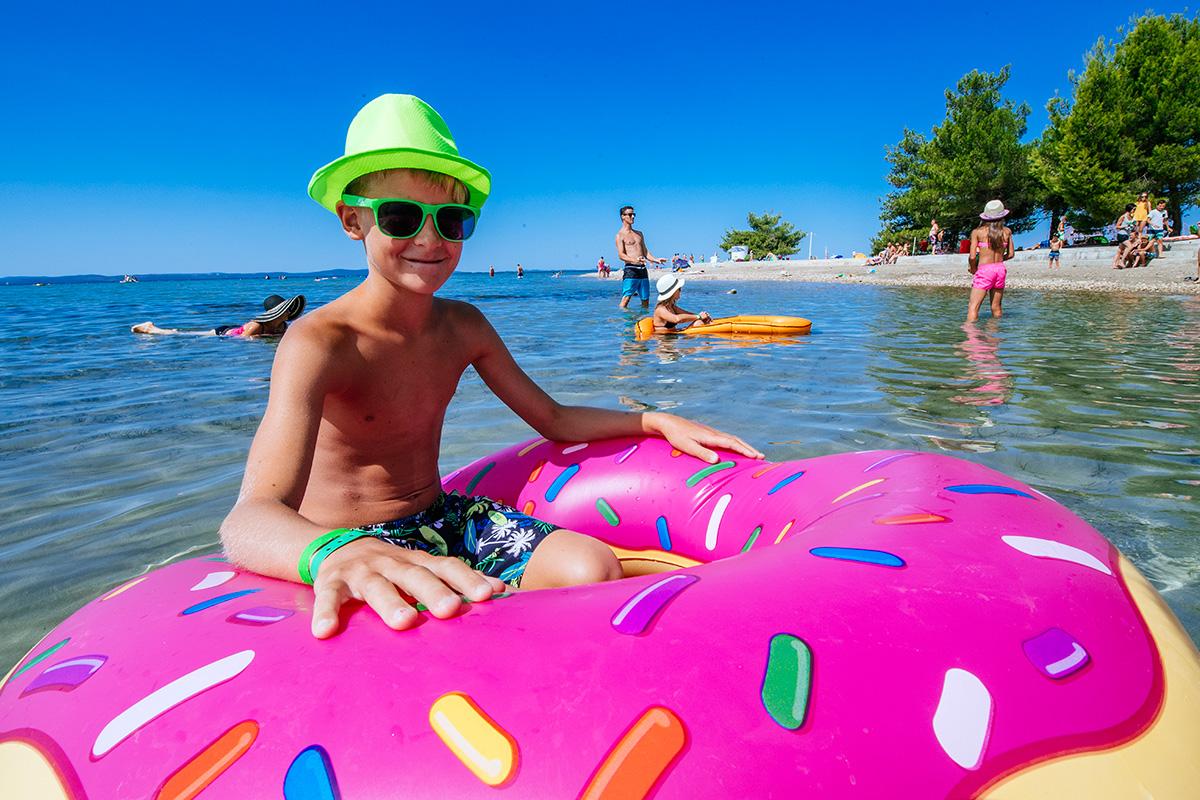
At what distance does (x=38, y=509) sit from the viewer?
2.79 m

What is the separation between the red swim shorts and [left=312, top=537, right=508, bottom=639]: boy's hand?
9494mm

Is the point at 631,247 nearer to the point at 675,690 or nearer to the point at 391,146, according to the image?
the point at 391,146

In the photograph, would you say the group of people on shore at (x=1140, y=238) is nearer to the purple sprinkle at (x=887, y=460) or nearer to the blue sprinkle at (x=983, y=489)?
the purple sprinkle at (x=887, y=460)

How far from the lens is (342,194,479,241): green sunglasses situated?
1488 mm

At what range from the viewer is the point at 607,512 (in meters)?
2.05

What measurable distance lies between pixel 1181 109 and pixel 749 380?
26501mm

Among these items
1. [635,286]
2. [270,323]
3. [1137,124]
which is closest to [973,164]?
[1137,124]

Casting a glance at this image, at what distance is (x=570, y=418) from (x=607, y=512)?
0.36 meters

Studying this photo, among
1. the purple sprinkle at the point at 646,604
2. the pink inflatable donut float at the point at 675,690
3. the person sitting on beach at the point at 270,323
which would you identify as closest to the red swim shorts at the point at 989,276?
the pink inflatable donut float at the point at 675,690

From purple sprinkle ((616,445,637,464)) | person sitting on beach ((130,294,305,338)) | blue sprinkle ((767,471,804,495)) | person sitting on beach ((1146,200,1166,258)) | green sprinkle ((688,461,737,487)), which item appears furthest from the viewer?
person sitting on beach ((1146,200,1166,258))

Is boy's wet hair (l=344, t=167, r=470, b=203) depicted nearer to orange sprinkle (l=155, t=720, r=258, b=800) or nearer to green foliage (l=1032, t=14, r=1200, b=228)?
orange sprinkle (l=155, t=720, r=258, b=800)

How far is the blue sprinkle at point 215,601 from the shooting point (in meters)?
1.06

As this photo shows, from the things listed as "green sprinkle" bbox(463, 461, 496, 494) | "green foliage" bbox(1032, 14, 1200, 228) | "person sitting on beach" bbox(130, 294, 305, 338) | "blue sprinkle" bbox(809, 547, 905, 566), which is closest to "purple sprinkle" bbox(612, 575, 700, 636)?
"blue sprinkle" bbox(809, 547, 905, 566)

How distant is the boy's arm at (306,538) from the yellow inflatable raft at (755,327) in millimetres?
7099
